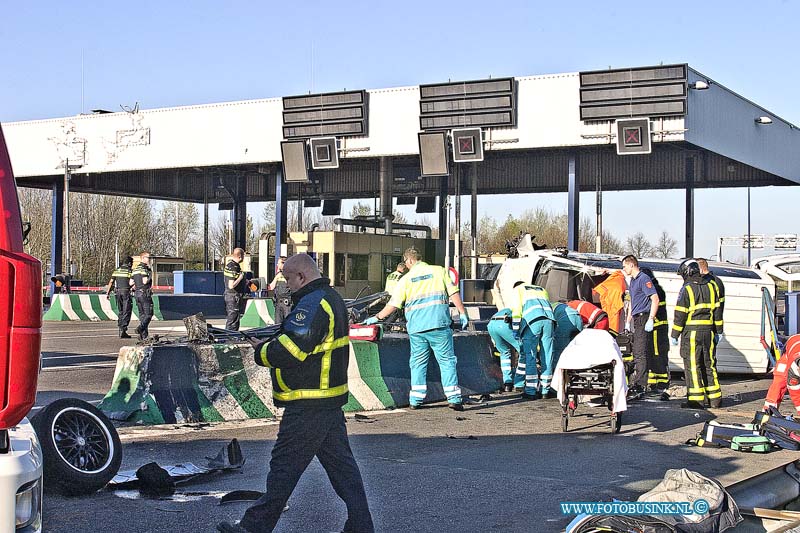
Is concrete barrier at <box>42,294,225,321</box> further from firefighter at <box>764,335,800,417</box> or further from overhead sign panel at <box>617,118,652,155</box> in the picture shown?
firefighter at <box>764,335,800,417</box>

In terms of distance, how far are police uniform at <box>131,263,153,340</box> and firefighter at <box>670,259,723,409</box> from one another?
12.0m

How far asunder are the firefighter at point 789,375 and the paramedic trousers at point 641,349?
15.3 feet

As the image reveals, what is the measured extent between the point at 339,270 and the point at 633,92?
14.5m

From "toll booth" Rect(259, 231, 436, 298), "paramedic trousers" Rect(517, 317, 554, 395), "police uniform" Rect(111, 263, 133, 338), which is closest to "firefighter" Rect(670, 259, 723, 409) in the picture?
"paramedic trousers" Rect(517, 317, 554, 395)

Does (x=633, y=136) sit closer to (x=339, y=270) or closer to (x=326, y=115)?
(x=326, y=115)

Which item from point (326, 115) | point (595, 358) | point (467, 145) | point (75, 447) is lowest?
point (75, 447)

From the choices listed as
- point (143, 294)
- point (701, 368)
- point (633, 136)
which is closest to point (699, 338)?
point (701, 368)

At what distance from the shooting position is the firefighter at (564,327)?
14.0 m

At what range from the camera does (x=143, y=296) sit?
2091cm

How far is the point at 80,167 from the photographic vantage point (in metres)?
44.2

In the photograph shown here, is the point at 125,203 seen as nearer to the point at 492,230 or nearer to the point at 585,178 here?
the point at 492,230

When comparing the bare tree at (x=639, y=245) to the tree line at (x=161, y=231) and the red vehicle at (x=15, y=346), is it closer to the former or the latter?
the tree line at (x=161, y=231)

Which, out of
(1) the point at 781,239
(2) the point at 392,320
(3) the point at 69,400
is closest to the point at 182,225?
(1) the point at 781,239

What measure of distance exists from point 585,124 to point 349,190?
2102 cm
